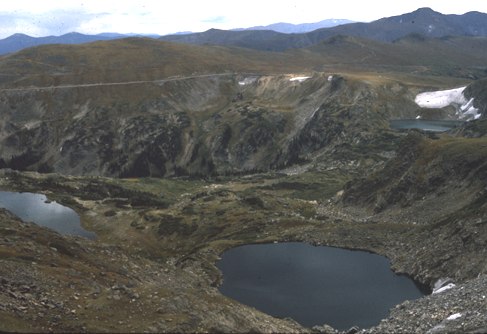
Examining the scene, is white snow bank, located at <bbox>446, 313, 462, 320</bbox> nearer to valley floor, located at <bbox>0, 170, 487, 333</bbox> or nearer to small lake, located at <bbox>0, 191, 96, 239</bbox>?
valley floor, located at <bbox>0, 170, 487, 333</bbox>

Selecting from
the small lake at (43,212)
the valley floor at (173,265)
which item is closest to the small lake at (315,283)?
the valley floor at (173,265)

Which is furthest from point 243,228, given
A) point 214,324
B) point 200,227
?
point 214,324

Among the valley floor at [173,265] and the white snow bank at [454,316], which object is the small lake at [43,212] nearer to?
the valley floor at [173,265]

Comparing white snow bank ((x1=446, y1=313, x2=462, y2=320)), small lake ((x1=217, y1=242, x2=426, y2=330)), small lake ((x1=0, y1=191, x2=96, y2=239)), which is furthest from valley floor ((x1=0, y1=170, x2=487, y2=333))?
small lake ((x1=0, y1=191, x2=96, y2=239))

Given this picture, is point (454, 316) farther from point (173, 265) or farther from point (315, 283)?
point (173, 265)

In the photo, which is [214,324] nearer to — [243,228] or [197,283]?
[197,283]
